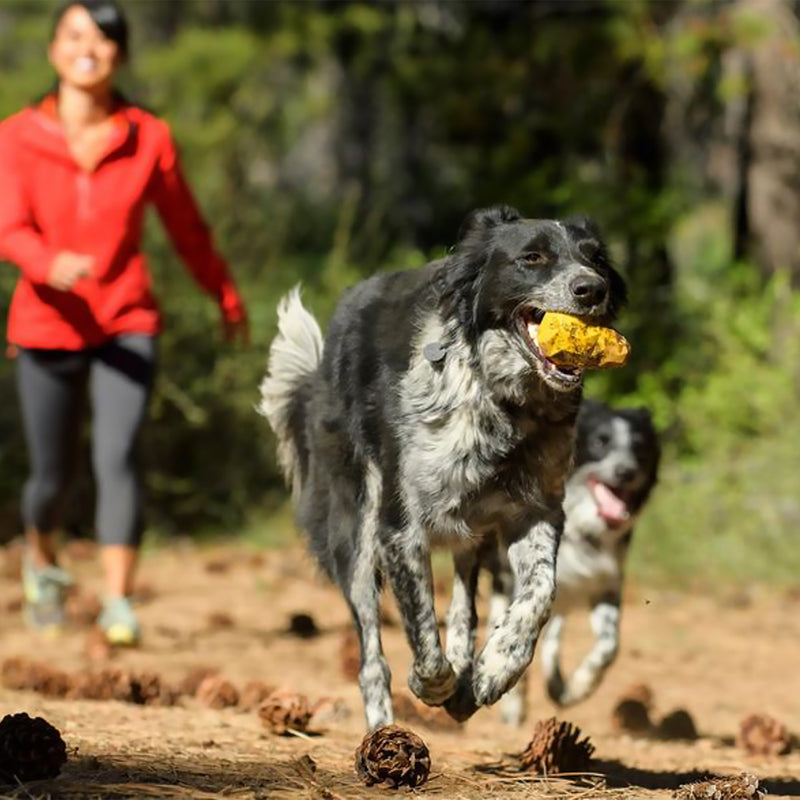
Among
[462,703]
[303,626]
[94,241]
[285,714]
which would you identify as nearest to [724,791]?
[462,703]

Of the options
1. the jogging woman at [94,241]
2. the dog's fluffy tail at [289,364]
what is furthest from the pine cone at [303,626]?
the dog's fluffy tail at [289,364]

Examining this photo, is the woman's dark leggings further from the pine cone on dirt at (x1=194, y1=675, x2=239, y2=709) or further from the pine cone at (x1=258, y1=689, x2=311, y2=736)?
the pine cone at (x1=258, y1=689, x2=311, y2=736)

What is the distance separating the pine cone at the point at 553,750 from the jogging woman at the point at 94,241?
8.74 ft

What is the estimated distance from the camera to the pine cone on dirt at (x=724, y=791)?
3605 mm

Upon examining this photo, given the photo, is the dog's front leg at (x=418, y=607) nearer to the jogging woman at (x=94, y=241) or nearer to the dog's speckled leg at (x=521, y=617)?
the dog's speckled leg at (x=521, y=617)

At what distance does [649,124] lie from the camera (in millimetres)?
12953

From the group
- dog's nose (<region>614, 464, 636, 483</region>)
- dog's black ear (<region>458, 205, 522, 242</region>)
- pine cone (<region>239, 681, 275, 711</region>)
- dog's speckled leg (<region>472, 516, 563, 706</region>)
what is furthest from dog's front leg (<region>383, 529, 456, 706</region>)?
dog's nose (<region>614, 464, 636, 483</region>)

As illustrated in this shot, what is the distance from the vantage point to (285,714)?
15.6 ft

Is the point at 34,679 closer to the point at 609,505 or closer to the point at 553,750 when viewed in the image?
the point at 553,750

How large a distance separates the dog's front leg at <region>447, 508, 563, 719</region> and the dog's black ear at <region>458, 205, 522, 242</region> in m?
0.83

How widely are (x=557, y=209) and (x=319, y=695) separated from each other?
7.15 m

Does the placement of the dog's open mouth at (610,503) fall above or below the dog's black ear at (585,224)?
below

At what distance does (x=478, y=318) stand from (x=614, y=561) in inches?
103

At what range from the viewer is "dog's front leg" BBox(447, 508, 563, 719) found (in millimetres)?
4016
